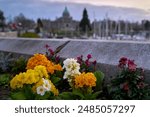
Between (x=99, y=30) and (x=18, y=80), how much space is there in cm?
8114

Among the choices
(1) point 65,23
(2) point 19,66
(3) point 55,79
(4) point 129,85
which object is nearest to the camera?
(4) point 129,85

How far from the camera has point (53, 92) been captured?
5.54 metres

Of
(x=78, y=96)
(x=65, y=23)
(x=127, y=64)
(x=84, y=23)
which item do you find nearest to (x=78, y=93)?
(x=78, y=96)

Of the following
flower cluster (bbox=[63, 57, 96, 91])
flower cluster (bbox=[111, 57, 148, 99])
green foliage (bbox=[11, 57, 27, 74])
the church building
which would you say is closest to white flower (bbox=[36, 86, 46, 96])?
flower cluster (bbox=[63, 57, 96, 91])

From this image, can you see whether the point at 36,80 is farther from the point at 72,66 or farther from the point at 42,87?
the point at 72,66

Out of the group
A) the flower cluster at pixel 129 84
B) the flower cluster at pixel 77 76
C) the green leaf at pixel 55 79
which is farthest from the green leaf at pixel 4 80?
the flower cluster at pixel 129 84

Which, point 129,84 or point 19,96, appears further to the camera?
point 129,84

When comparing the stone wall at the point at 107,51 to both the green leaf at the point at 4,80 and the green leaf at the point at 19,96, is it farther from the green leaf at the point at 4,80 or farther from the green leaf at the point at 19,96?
the green leaf at the point at 19,96

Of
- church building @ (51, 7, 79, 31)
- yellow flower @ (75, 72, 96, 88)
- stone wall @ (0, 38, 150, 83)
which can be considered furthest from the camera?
church building @ (51, 7, 79, 31)

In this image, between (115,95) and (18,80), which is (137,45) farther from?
(18,80)

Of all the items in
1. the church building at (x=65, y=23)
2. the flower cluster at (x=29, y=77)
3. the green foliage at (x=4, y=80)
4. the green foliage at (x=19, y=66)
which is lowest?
the church building at (x=65, y=23)

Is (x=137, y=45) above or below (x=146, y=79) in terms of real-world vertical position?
above

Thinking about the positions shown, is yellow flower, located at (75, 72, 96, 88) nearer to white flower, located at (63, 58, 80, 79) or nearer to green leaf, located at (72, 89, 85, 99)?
green leaf, located at (72, 89, 85, 99)

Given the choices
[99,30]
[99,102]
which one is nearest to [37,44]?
[99,102]
